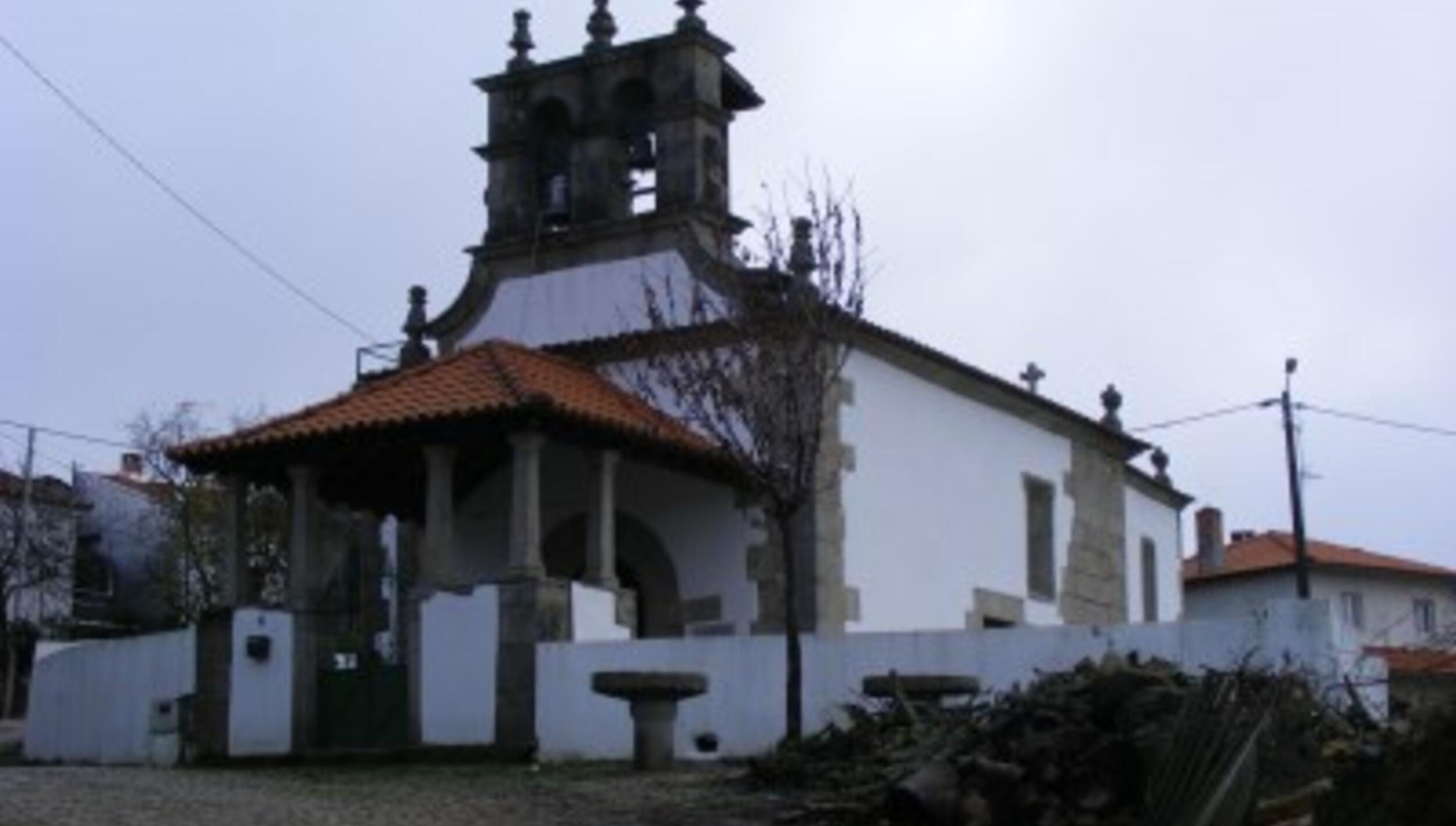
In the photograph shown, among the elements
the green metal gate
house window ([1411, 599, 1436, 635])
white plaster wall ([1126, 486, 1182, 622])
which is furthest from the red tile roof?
white plaster wall ([1126, 486, 1182, 622])

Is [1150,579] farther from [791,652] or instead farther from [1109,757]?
[1109,757]

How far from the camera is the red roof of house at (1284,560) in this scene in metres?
56.2

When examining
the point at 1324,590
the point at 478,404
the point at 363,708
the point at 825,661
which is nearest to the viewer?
the point at 825,661

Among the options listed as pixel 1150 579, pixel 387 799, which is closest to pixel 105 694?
pixel 387 799

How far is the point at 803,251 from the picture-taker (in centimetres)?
1892

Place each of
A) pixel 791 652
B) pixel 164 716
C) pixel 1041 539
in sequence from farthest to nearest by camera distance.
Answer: pixel 1041 539
pixel 164 716
pixel 791 652

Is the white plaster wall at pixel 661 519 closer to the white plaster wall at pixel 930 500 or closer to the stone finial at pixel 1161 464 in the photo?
the white plaster wall at pixel 930 500

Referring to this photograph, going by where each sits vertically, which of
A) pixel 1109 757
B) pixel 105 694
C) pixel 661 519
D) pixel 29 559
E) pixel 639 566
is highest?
pixel 29 559

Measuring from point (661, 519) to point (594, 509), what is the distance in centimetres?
266

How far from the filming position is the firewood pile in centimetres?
1055

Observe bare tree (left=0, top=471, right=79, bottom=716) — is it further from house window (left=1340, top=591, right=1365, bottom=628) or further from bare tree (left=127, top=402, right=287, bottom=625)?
house window (left=1340, top=591, right=1365, bottom=628)

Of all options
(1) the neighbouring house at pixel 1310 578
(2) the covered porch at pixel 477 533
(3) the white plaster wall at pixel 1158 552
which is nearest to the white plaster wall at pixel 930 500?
(2) the covered porch at pixel 477 533

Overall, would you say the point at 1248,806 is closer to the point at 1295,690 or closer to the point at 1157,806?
the point at 1157,806

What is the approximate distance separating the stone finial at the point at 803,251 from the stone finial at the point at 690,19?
6561 mm
